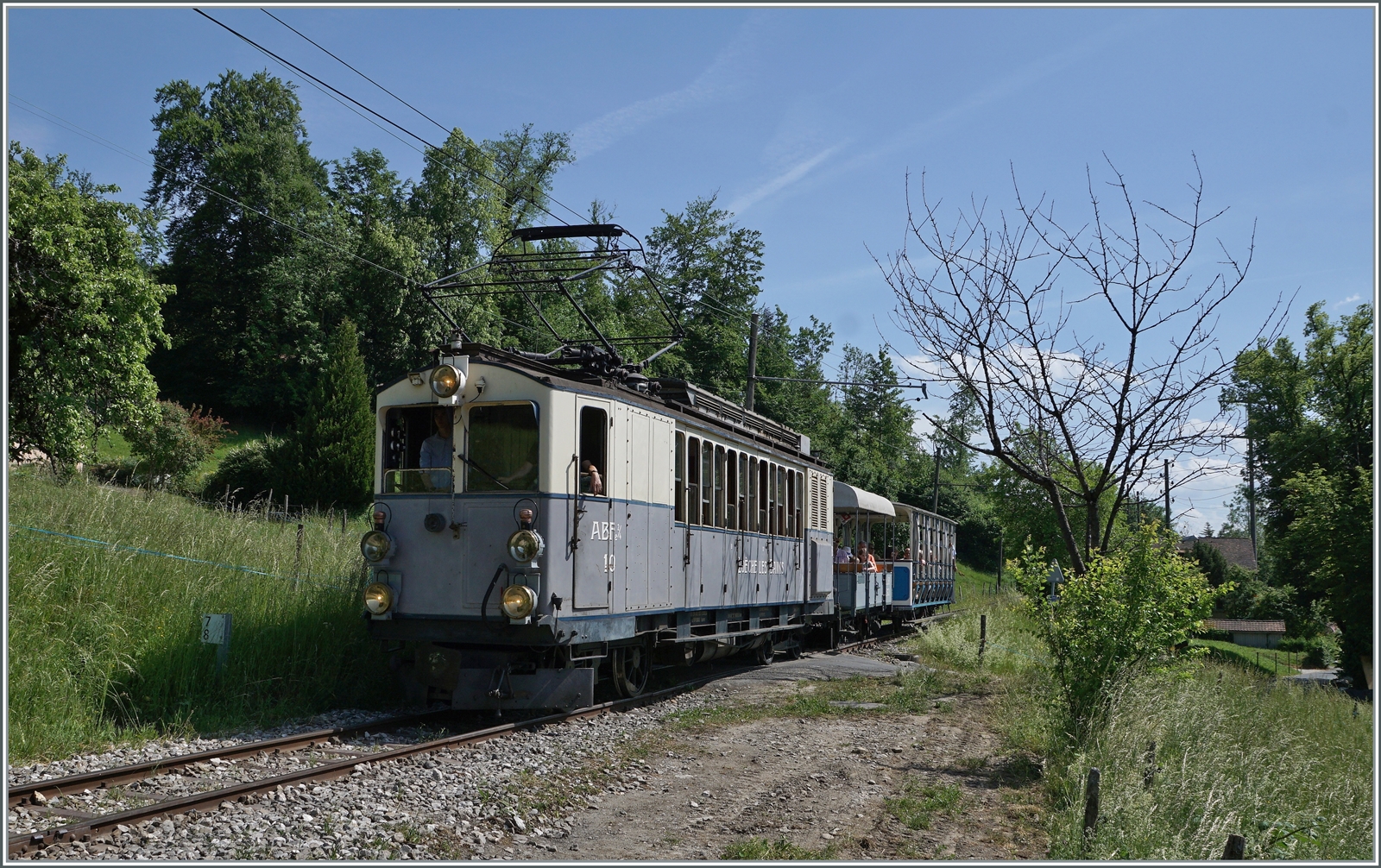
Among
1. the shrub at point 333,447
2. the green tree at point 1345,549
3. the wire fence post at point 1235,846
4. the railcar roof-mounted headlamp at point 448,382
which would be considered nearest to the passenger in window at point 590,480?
the railcar roof-mounted headlamp at point 448,382

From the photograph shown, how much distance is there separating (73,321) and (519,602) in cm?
2066

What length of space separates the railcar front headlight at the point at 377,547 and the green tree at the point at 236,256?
37735 millimetres

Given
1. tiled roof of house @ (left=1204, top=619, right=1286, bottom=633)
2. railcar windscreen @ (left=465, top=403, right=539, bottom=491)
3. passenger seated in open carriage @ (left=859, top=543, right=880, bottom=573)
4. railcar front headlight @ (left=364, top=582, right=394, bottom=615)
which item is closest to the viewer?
railcar windscreen @ (left=465, top=403, right=539, bottom=491)

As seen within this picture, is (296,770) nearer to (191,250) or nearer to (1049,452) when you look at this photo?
(1049,452)

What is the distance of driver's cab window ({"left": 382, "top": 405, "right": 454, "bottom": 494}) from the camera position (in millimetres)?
9829

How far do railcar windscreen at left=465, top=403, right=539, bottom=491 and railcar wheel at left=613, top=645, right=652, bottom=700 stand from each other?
8.45 ft

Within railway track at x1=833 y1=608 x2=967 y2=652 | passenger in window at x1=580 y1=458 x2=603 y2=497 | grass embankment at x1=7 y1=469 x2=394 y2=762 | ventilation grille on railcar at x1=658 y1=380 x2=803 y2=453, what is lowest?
railway track at x1=833 y1=608 x2=967 y2=652

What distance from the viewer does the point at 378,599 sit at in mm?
9617

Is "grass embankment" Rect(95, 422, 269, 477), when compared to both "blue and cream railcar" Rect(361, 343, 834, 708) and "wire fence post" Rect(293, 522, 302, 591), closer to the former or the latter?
"wire fence post" Rect(293, 522, 302, 591)

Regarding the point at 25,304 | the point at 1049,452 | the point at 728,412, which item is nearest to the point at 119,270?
the point at 25,304

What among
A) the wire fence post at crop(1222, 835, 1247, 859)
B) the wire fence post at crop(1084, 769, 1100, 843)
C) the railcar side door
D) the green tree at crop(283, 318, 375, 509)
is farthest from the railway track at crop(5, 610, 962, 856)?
the green tree at crop(283, 318, 375, 509)

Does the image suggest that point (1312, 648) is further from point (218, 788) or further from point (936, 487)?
point (218, 788)

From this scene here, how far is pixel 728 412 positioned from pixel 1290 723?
8192 millimetres

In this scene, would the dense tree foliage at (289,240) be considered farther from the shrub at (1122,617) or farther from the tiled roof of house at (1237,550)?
the tiled roof of house at (1237,550)
